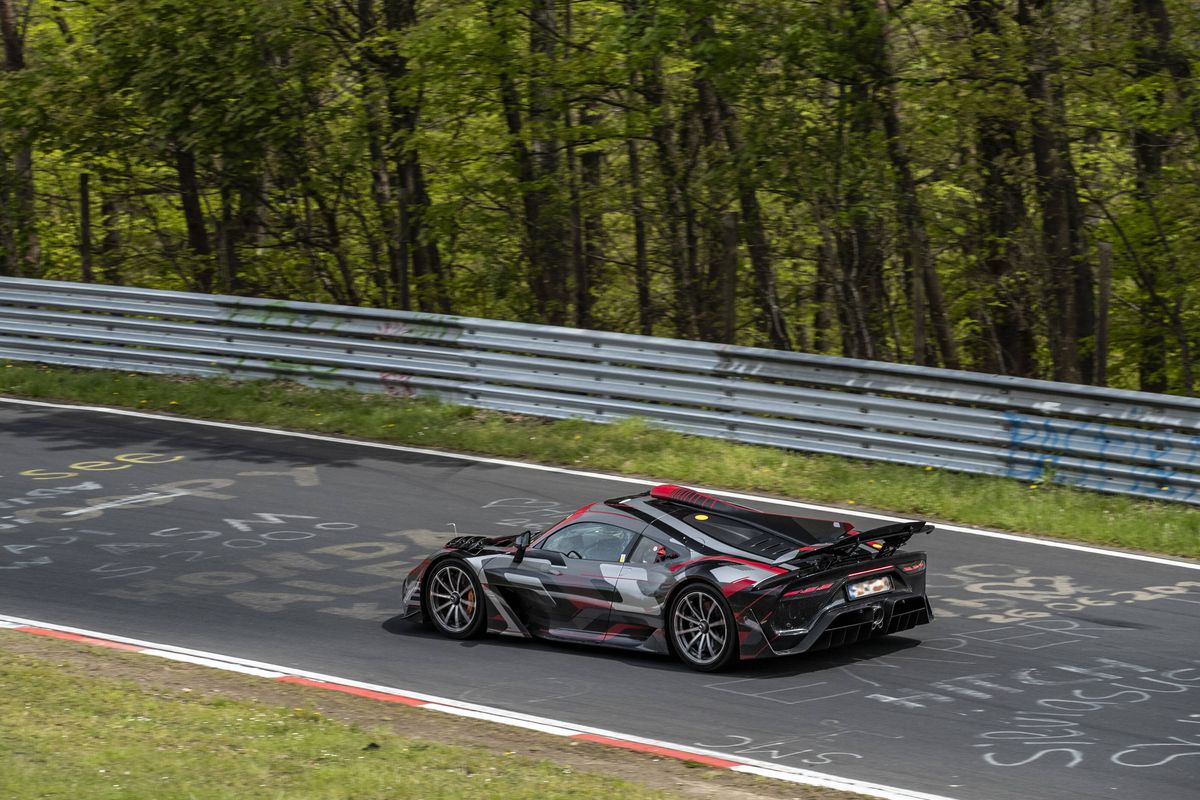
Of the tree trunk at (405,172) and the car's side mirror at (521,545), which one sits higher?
the tree trunk at (405,172)

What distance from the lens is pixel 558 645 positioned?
980 centimetres

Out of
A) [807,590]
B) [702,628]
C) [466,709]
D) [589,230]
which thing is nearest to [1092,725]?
[807,590]

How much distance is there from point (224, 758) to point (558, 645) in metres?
3.32

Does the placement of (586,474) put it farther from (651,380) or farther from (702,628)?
(702,628)

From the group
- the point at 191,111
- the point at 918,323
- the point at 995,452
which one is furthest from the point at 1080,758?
the point at 191,111

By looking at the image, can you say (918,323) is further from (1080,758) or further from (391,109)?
(1080,758)

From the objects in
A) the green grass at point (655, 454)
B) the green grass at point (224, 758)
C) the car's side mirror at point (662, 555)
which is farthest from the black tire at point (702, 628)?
the green grass at point (655, 454)

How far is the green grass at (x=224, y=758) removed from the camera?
252 inches

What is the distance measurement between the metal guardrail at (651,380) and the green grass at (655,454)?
22 cm

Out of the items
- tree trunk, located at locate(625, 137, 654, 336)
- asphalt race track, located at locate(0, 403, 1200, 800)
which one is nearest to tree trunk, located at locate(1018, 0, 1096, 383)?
tree trunk, located at locate(625, 137, 654, 336)

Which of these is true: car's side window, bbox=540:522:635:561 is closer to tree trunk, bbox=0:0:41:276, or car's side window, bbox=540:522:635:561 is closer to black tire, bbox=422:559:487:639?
black tire, bbox=422:559:487:639

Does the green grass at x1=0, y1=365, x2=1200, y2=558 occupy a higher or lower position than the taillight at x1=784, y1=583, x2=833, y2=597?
higher

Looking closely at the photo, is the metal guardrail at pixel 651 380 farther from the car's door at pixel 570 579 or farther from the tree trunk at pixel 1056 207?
the car's door at pixel 570 579

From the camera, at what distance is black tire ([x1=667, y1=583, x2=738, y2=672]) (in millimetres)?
8719
